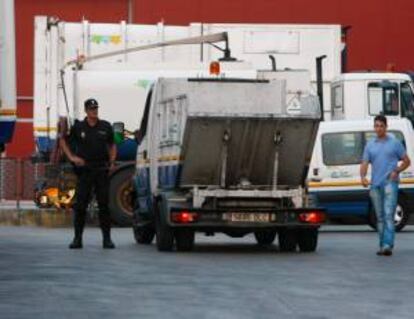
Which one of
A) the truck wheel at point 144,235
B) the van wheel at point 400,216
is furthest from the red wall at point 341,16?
the truck wheel at point 144,235

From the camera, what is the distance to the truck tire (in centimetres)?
2706

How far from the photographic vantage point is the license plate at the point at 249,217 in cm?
1841

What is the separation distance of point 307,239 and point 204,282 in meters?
4.98

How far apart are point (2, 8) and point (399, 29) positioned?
27949mm

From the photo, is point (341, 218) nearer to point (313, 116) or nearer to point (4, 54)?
point (313, 116)

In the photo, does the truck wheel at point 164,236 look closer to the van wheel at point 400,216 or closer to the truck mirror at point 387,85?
the van wheel at point 400,216

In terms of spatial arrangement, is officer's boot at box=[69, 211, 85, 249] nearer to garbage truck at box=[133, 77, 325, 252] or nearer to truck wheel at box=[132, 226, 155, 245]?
garbage truck at box=[133, 77, 325, 252]

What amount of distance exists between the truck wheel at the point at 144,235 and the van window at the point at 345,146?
608cm

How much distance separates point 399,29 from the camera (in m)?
43.2

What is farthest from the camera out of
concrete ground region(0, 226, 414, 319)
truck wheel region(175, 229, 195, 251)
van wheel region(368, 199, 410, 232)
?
van wheel region(368, 199, 410, 232)

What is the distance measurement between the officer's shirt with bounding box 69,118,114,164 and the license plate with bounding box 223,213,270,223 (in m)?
1.85

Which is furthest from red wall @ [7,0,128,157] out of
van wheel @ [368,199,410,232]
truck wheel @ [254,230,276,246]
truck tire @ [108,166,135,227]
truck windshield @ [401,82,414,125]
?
truck wheel @ [254,230,276,246]

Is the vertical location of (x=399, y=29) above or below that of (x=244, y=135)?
above

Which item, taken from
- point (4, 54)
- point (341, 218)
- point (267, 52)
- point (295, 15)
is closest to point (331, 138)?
point (341, 218)
